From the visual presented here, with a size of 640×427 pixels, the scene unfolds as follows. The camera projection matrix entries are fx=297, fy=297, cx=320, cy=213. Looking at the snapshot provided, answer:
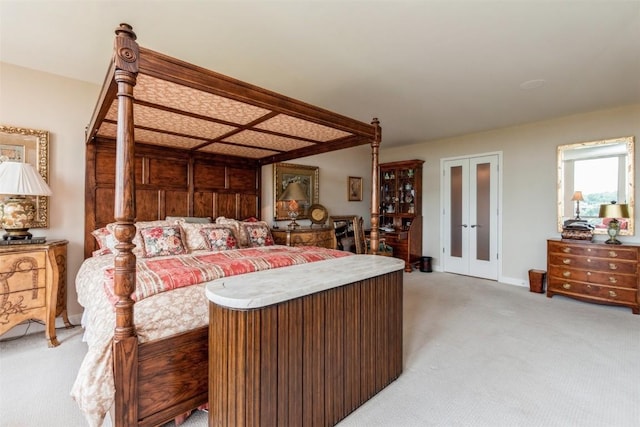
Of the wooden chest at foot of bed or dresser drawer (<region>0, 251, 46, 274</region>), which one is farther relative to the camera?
dresser drawer (<region>0, 251, 46, 274</region>)

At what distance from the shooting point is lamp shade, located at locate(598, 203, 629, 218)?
374 cm

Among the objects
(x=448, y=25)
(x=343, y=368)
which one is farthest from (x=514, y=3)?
(x=343, y=368)

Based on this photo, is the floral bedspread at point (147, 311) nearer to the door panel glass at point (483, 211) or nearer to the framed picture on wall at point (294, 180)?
the framed picture on wall at point (294, 180)

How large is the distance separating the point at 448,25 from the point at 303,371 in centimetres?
253

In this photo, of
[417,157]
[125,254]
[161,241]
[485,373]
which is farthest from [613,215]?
[161,241]

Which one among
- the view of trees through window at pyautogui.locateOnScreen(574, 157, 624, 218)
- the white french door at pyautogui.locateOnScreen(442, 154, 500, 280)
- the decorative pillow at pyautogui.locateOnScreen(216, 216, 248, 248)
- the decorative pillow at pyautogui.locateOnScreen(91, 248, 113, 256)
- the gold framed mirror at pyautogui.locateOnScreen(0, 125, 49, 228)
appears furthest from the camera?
the white french door at pyautogui.locateOnScreen(442, 154, 500, 280)

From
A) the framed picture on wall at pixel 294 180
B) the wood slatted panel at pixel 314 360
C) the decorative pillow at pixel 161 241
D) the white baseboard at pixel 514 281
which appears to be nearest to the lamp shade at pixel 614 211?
the white baseboard at pixel 514 281

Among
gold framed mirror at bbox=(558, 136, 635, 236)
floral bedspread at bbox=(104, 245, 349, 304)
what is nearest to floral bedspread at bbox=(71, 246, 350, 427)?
floral bedspread at bbox=(104, 245, 349, 304)

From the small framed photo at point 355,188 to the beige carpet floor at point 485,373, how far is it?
317 centimetres

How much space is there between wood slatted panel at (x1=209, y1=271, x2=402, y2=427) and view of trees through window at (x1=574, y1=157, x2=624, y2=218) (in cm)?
402

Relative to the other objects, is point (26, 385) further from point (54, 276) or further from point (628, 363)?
point (628, 363)

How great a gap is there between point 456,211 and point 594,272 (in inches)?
87.5

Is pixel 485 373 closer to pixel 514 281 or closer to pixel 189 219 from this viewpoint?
pixel 514 281

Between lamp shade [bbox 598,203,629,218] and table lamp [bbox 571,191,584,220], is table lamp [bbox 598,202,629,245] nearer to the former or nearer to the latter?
lamp shade [bbox 598,203,629,218]
